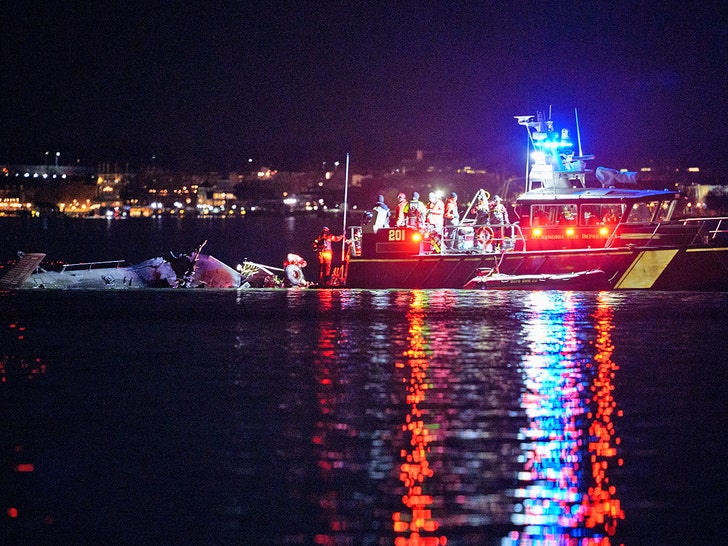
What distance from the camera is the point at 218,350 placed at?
1315 centimetres

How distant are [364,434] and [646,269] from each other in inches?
600

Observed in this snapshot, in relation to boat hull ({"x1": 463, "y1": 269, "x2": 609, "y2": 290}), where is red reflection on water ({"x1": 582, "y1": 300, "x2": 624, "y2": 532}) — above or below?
below

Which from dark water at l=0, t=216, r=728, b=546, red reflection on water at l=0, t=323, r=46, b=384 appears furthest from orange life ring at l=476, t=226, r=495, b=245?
red reflection on water at l=0, t=323, r=46, b=384

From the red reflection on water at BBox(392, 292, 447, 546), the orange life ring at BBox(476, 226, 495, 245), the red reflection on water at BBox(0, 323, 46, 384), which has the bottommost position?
the red reflection on water at BBox(392, 292, 447, 546)

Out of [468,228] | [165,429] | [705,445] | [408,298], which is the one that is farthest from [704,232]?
[165,429]

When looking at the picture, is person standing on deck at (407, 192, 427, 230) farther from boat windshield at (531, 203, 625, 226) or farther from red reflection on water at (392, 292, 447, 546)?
red reflection on water at (392, 292, 447, 546)

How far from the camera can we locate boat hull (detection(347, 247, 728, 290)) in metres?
21.9

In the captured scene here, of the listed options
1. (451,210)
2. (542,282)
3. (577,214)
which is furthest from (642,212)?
(451,210)

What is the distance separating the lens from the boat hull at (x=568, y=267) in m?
21.9

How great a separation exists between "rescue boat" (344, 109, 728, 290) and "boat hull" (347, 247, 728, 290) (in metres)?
0.02

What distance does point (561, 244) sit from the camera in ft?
74.6

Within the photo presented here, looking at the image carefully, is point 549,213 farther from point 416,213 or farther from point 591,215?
point 416,213

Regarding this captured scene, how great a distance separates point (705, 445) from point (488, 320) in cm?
848

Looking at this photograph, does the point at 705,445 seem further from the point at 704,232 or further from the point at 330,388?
the point at 704,232
